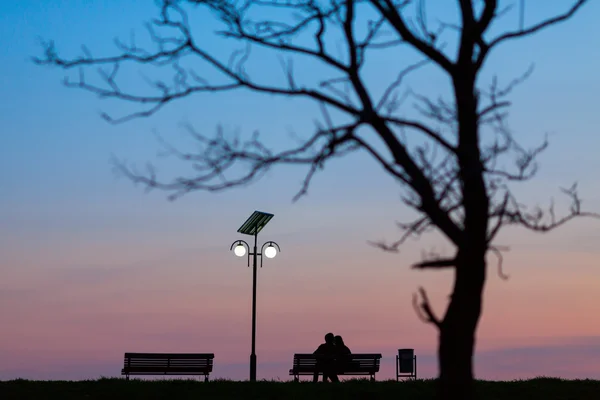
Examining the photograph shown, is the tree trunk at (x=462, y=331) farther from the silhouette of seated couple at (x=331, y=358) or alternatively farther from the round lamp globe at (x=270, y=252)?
the round lamp globe at (x=270, y=252)

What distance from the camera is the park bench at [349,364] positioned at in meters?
23.9

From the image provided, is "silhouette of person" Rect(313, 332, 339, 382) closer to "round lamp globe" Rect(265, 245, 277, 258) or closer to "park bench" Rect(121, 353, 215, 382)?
"park bench" Rect(121, 353, 215, 382)

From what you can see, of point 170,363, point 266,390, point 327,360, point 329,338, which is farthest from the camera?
point 329,338

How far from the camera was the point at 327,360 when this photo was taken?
77.7ft

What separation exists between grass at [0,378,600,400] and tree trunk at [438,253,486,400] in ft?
27.2

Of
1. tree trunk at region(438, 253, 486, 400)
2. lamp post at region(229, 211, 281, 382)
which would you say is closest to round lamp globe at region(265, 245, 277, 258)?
lamp post at region(229, 211, 281, 382)

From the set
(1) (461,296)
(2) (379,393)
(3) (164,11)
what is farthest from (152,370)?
(1) (461,296)

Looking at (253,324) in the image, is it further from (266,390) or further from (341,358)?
(266,390)

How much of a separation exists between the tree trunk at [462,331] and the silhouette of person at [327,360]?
1437 centimetres

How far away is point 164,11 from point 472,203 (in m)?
5.20

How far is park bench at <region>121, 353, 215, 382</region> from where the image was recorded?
919 inches

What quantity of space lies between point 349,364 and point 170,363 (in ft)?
17.0

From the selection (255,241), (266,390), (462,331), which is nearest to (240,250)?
(255,241)

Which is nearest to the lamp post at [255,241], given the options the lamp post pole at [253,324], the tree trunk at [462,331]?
the lamp post pole at [253,324]
